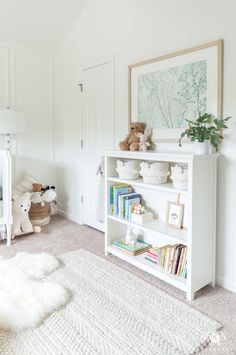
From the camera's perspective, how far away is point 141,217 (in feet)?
8.61

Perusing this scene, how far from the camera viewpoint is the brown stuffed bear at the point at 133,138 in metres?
2.81

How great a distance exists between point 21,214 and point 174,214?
1.88 metres

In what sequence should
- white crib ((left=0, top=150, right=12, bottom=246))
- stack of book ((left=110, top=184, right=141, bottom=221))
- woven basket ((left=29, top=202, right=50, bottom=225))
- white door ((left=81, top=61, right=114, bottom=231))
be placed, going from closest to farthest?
1. stack of book ((left=110, top=184, right=141, bottom=221))
2. white crib ((left=0, top=150, right=12, bottom=246))
3. white door ((left=81, top=61, right=114, bottom=231))
4. woven basket ((left=29, top=202, right=50, bottom=225))

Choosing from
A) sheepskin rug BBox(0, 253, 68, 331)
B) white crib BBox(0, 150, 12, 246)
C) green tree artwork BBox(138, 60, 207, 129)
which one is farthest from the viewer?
white crib BBox(0, 150, 12, 246)

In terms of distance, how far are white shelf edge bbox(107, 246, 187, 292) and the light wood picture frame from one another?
1085mm

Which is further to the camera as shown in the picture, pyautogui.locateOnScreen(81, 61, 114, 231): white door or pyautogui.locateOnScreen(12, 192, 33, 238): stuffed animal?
pyautogui.locateOnScreen(12, 192, 33, 238): stuffed animal

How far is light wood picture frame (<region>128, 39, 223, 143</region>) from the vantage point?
7.47ft

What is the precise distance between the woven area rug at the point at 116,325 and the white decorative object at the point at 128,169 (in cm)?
90

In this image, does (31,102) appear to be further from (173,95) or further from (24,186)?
(173,95)

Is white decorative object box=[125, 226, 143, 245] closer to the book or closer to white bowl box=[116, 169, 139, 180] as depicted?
the book

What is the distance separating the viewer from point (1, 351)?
1.61 metres

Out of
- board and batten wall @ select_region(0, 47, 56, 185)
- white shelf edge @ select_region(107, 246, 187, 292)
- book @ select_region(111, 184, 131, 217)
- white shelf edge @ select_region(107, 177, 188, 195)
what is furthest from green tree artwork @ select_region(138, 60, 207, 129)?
board and batten wall @ select_region(0, 47, 56, 185)

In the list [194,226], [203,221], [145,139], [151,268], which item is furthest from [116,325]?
[145,139]

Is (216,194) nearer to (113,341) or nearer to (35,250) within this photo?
(113,341)
